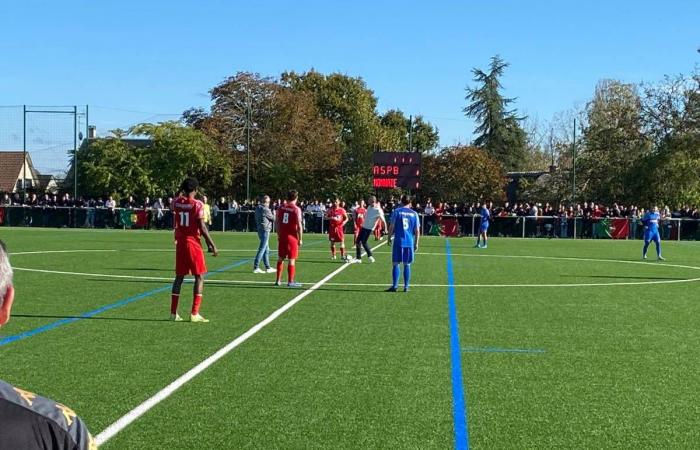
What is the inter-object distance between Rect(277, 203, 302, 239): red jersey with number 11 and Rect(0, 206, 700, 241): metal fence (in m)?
30.5

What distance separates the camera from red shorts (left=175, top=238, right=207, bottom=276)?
11977mm

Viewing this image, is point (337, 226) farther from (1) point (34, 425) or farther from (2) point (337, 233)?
(1) point (34, 425)

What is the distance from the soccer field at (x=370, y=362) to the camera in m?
6.41

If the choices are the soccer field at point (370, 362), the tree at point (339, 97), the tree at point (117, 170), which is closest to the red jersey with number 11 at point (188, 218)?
the soccer field at point (370, 362)

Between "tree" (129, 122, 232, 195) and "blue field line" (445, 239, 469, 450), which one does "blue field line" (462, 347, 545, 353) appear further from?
"tree" (129, 122, 232, 195)

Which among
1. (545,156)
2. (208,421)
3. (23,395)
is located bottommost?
(208,421)

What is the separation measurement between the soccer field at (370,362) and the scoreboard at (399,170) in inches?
1043

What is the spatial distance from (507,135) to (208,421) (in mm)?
83710

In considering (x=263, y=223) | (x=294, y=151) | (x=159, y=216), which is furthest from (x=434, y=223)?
(x=263, y=223)

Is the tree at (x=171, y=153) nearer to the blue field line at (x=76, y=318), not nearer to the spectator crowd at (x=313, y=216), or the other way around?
the spectator crowd at (x=313, y=216)

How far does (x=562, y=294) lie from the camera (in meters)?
16.4

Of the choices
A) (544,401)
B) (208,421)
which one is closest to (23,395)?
(208,421)

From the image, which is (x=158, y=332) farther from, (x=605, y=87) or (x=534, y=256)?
(x=605, y=87)

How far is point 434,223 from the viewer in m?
47.8
